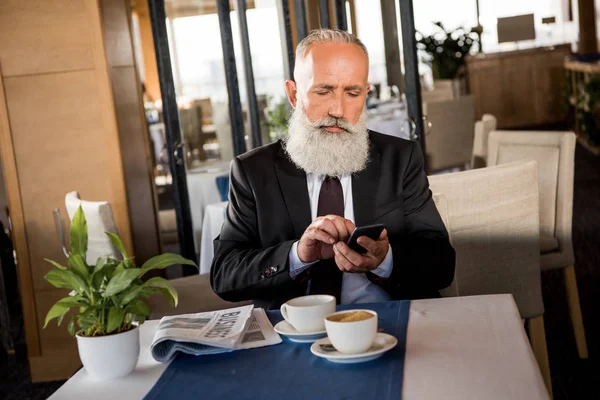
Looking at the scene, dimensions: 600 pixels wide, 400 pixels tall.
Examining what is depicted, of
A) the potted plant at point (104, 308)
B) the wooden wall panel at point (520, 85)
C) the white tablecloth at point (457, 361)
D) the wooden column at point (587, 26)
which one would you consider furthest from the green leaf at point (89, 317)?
the wooden column at point (587, 26)

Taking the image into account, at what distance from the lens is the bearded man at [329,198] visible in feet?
6.67

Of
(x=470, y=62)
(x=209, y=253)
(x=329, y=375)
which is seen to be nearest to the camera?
(x=329, y=375)

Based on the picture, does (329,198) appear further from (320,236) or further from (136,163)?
(136,163)

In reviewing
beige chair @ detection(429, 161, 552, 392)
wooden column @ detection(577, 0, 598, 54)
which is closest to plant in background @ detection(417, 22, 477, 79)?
wooden column @ detection(577, 0, 598, 54)

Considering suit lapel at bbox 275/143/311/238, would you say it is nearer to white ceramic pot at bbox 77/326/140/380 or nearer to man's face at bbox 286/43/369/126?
man's face at bbox 286/43/369/126

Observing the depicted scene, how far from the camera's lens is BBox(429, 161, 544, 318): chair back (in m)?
2.61

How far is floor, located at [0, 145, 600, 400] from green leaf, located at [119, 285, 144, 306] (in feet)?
6.95

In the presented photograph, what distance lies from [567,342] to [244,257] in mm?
2236

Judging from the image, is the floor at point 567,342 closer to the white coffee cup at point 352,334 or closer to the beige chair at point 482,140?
the beige chair at point 482,140

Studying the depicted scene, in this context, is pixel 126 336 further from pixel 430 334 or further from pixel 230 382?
pixel 430 334

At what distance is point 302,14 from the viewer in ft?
15.5

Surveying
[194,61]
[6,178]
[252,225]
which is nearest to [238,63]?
[194,61]

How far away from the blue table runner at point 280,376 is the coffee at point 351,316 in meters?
0.08

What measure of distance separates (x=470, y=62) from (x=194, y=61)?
8.30m
